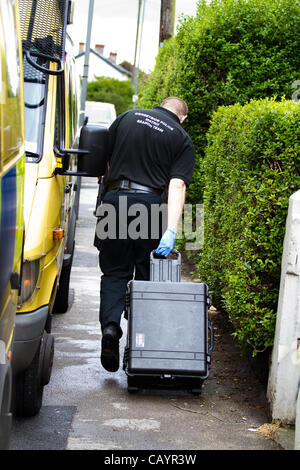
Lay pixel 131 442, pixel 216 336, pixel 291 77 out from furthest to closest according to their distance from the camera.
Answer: pixel 291 77 → pixel 216 336 → pixel 131 442

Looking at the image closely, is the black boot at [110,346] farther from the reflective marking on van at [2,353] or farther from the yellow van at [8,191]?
the reflective marking on van at [2,353]

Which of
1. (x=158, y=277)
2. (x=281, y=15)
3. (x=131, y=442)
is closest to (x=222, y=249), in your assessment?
(x=158, y=277)

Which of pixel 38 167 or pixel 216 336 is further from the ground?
pixel 38 167

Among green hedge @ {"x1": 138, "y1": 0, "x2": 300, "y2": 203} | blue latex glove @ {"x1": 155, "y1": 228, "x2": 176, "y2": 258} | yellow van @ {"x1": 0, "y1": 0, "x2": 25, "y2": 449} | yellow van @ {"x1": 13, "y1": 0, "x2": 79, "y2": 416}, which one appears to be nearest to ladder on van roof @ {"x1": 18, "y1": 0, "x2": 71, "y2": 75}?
yellow van @ {"x1": 13, "y1": 0, "x2": 79, "y2": 416}

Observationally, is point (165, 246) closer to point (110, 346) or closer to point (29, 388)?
point (110, 346)

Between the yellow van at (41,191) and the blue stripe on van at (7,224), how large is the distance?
1176 mm

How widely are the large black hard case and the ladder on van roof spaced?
67.1 inches

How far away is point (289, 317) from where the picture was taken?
460cm

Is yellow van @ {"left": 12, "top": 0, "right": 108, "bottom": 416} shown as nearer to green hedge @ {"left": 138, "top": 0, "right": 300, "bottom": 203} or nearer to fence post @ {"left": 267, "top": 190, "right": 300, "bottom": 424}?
fence post @ {"left": 267, "top": 190, "right": 300, "bottom": 424}

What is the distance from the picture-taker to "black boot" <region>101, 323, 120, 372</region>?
5.37m

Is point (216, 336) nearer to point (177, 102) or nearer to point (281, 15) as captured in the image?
point (177, 102)

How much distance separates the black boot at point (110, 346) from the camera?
17.6 feet

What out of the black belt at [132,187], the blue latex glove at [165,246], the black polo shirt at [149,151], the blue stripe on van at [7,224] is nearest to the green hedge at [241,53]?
the black polo shirt at [149,151]

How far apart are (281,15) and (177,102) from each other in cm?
408
